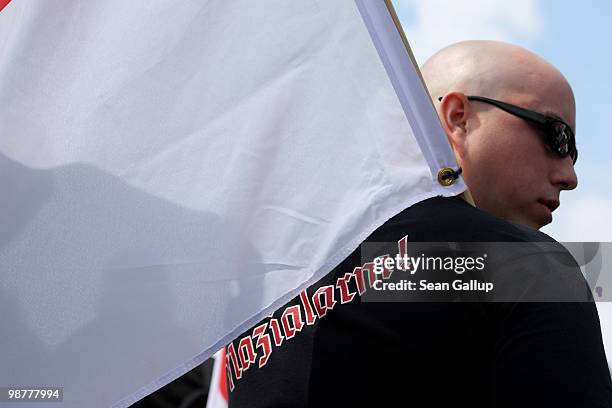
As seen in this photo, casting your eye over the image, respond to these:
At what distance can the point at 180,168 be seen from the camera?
216 centimetres

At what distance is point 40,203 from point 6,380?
38 cm

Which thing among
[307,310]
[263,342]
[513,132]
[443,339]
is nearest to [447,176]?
[443,339]

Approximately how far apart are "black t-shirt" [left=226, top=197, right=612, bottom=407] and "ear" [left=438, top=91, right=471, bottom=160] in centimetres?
51

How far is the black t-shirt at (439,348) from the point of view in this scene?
206 cm

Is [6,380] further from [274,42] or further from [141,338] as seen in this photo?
[274,42]

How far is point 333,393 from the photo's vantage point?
2.16 metres

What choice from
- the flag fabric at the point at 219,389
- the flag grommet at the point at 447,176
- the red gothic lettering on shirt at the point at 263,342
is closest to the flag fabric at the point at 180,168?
the flag grommet at the point at 447,176

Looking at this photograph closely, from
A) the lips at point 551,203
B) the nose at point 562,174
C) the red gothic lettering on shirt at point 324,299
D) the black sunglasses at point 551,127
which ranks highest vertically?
the black sunglasses at point 551,127

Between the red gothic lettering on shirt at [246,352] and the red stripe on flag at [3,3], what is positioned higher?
the red stripe on flag at [3,3]

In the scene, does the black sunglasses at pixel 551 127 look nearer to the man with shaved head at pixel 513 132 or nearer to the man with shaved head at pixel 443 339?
the man with shaved head at pixel 513 132

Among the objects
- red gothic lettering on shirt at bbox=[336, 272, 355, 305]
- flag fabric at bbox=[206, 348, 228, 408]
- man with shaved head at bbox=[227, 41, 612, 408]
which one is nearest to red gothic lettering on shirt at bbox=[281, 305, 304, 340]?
man with shaved head at bbox=[227, 41, 612, 408]

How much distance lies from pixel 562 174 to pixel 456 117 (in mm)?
335

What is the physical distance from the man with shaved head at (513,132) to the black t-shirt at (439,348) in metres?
0.46

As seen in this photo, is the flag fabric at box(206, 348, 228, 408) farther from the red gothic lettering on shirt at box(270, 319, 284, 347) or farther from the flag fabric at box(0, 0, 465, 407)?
the flag fabric at box(0, 0, 465, 407)
